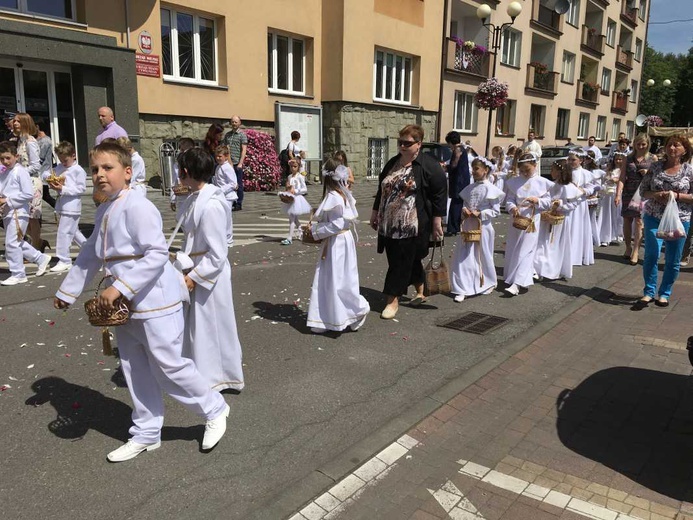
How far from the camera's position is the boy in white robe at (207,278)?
12.3 feet

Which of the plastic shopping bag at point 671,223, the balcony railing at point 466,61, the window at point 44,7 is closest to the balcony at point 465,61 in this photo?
the balcony railing at point 466,61

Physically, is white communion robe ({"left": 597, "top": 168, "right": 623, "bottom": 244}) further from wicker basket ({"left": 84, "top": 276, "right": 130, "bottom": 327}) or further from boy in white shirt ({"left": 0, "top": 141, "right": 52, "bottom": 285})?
wicker basket ({"left": 84, "top": 276, "right": 130, "bottom": 327})

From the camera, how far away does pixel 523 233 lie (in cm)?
738

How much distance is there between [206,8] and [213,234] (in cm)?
1451

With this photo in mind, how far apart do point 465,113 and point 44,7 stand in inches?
724

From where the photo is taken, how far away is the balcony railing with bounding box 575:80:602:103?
120 feet

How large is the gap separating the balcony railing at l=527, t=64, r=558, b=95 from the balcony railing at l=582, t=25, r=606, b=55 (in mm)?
6082

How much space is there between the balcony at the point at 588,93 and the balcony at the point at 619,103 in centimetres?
434

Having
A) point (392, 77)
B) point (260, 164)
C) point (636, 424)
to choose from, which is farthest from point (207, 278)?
point (392, 77)

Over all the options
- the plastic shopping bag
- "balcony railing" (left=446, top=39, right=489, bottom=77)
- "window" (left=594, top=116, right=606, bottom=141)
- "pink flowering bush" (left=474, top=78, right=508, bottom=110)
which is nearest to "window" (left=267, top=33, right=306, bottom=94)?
"pink flowering bush" (left=474, top=78, right=508, bottom=110)

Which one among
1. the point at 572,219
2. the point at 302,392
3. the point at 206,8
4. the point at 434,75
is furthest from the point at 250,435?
the point at 434,75

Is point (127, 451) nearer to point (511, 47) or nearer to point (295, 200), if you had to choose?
point (295, 200)

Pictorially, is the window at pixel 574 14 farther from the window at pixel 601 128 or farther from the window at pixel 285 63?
the window at pixel 285 63

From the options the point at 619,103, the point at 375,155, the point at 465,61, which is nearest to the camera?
the point at 375,155
